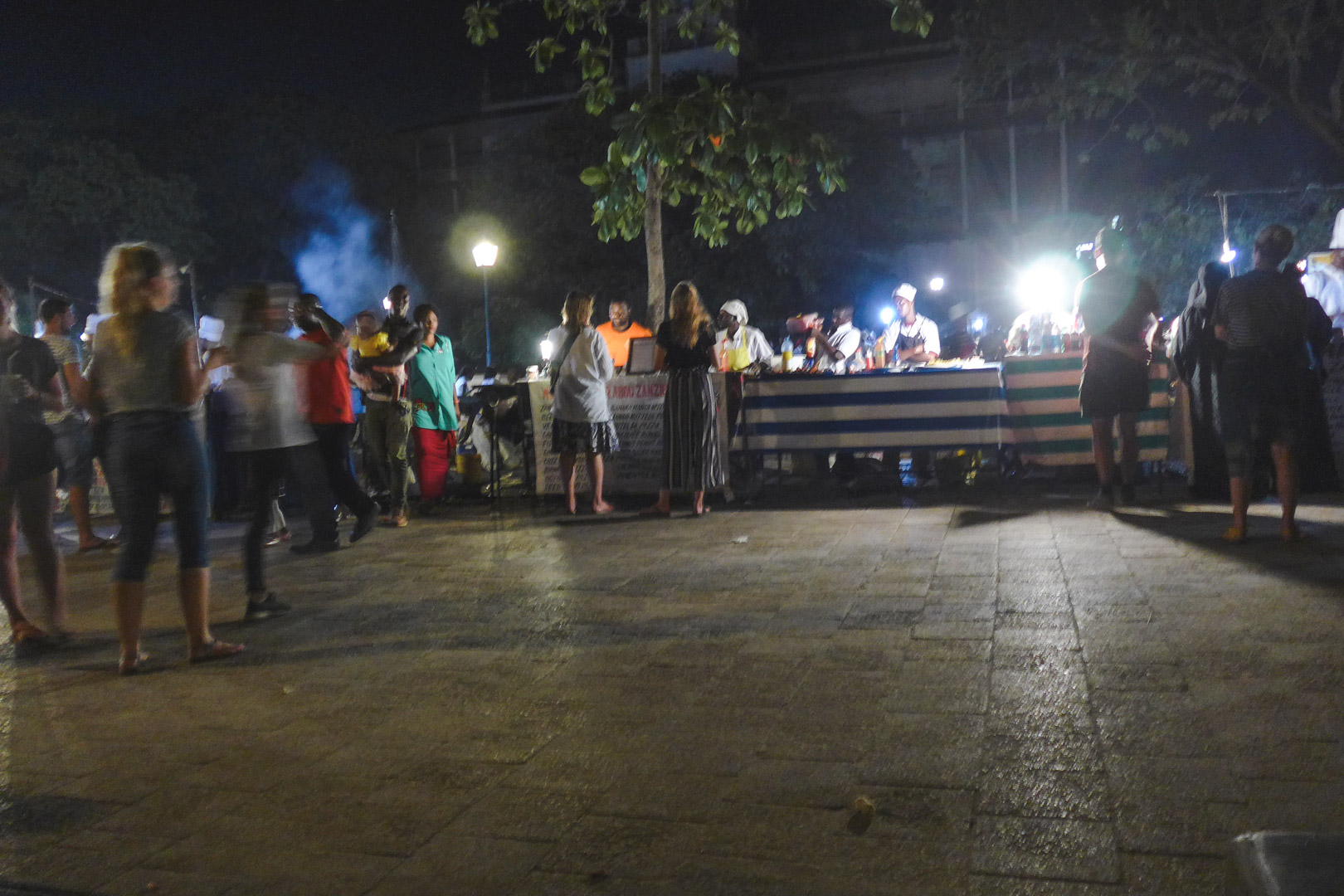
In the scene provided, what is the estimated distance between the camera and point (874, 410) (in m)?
9.94

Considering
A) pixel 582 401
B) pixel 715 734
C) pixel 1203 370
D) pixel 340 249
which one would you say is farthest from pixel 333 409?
pixel 340 249

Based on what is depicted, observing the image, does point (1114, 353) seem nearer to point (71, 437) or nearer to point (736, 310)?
point (736, 310)

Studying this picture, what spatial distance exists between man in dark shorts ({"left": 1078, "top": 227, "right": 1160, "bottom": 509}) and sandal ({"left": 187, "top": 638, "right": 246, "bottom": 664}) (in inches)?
246

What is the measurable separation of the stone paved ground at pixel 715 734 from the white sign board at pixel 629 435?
11.4 feet

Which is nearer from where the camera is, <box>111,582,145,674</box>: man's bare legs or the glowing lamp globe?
<box>111,582,145,674</box>: man's bare legs

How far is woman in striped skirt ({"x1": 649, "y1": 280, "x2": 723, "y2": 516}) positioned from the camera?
Result: 8.95 metres

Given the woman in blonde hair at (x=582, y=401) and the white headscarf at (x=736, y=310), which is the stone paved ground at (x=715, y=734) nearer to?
the woman in blonde hair at (x=582, y=401)

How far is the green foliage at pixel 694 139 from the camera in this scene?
8.70 meters

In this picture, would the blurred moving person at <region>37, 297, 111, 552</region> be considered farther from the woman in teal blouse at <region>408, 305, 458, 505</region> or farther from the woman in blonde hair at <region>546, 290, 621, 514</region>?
the woman in blonde hair at <region>546, 290, 621, 514</region>

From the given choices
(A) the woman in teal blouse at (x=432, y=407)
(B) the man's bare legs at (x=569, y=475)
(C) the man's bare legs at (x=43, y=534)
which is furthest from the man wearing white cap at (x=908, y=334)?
(C) the man's bare legs at (x=43, y=534)

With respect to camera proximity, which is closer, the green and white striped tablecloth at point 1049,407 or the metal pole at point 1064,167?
the green and white striped tablecloth at point 1049,407

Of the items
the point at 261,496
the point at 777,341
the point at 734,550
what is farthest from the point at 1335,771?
the point at 777,341

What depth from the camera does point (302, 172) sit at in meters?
43.6

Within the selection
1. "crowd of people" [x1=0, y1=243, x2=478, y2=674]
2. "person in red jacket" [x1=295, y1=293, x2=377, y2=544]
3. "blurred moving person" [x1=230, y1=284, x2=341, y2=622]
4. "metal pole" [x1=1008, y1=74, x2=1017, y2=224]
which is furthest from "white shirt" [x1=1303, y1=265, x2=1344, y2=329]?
"metal pole" [x1=1008, y1=74, x2=1017, y2=224]
